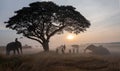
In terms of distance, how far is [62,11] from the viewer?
38.2 m

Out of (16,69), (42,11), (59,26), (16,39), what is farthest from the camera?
(59,26)

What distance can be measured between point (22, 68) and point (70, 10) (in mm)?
23844

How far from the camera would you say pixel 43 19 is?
3753cm

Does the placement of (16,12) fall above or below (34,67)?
above

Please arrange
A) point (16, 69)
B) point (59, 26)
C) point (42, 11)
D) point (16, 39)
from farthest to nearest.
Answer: point (59, 26) < point (42, 11) < point (16, 39) < point (16, 69)

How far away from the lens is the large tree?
123ft

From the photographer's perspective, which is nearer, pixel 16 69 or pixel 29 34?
pixel 16 69

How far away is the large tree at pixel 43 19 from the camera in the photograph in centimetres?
3747

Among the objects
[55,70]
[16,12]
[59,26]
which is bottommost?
[55,70]

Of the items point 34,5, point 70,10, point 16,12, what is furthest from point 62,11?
point 16,12

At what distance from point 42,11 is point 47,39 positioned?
4863mm

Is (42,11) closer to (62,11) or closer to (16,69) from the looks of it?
(62,11)

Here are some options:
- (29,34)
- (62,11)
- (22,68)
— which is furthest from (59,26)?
(22,68)

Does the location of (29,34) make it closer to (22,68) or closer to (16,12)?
(16,12)
